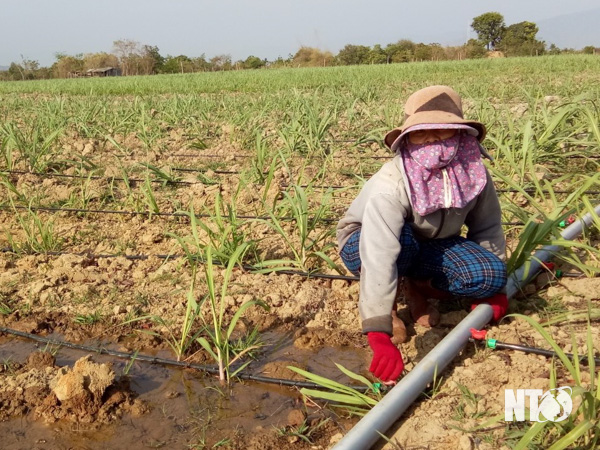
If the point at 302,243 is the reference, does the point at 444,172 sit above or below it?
above

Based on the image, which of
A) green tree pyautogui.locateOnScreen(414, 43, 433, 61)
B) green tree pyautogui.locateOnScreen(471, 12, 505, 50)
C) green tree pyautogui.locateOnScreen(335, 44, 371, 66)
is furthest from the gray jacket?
green tree pyautogui.locateOnScreen(471, 12, 505, 50)

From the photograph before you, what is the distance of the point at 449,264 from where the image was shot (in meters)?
2.01

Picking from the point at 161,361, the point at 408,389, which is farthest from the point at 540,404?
the point at 161,361

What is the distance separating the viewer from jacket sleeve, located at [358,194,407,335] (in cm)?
177

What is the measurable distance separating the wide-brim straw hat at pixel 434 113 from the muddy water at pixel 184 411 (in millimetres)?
772

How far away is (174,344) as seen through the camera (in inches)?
81.5

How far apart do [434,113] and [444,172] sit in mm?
190

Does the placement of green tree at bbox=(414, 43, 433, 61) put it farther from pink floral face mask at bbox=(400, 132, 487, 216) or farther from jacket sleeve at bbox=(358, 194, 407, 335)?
jacket sleeve at bbox=(358, 194, 407, 335)

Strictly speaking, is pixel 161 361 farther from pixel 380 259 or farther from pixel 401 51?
pixel 401 51

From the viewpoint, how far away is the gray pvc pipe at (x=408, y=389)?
1.37m

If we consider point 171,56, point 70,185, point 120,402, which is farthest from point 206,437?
point 171,56

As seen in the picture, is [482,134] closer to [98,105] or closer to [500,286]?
[500,286]

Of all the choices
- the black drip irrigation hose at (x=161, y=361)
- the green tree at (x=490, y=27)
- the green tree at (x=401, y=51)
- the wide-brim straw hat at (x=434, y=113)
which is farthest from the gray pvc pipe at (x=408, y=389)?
the green tree at (x=490, y=27)

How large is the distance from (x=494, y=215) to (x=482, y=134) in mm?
324
